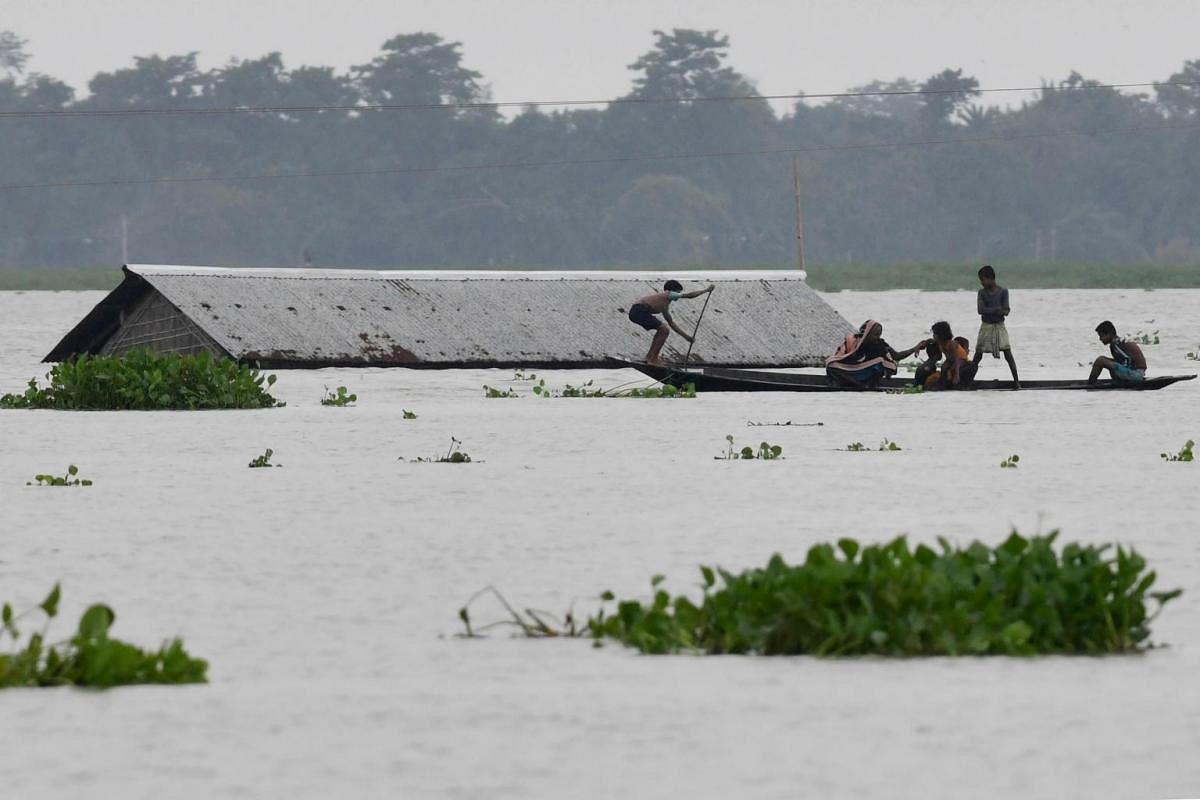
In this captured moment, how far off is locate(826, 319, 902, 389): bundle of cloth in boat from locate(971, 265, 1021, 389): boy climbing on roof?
3.01ft

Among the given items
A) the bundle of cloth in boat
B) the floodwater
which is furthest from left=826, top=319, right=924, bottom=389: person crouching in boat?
the floodwater

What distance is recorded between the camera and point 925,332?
4047 centimetres

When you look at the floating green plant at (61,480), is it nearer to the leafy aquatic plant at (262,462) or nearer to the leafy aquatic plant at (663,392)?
the leafy aquatic plant at (262,462)

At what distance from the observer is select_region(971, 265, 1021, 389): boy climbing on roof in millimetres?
21922

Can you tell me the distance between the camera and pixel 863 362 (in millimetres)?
22375

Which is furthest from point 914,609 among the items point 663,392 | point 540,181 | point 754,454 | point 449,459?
point 540,181

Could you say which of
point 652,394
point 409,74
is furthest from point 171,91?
point 652,394

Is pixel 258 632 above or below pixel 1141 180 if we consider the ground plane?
below

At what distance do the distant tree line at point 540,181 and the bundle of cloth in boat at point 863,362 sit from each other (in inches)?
2633

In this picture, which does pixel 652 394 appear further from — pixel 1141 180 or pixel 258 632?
pixel 1141 180

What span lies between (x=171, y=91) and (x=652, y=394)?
8188 centimetres

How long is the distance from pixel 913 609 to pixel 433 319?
2188 cm

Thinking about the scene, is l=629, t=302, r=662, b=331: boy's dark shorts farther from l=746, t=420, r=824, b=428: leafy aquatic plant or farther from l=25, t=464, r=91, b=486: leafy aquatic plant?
l=25, t=464, r=91, b=486: leafy aquatic plant

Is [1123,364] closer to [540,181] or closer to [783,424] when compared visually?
[783,424]
